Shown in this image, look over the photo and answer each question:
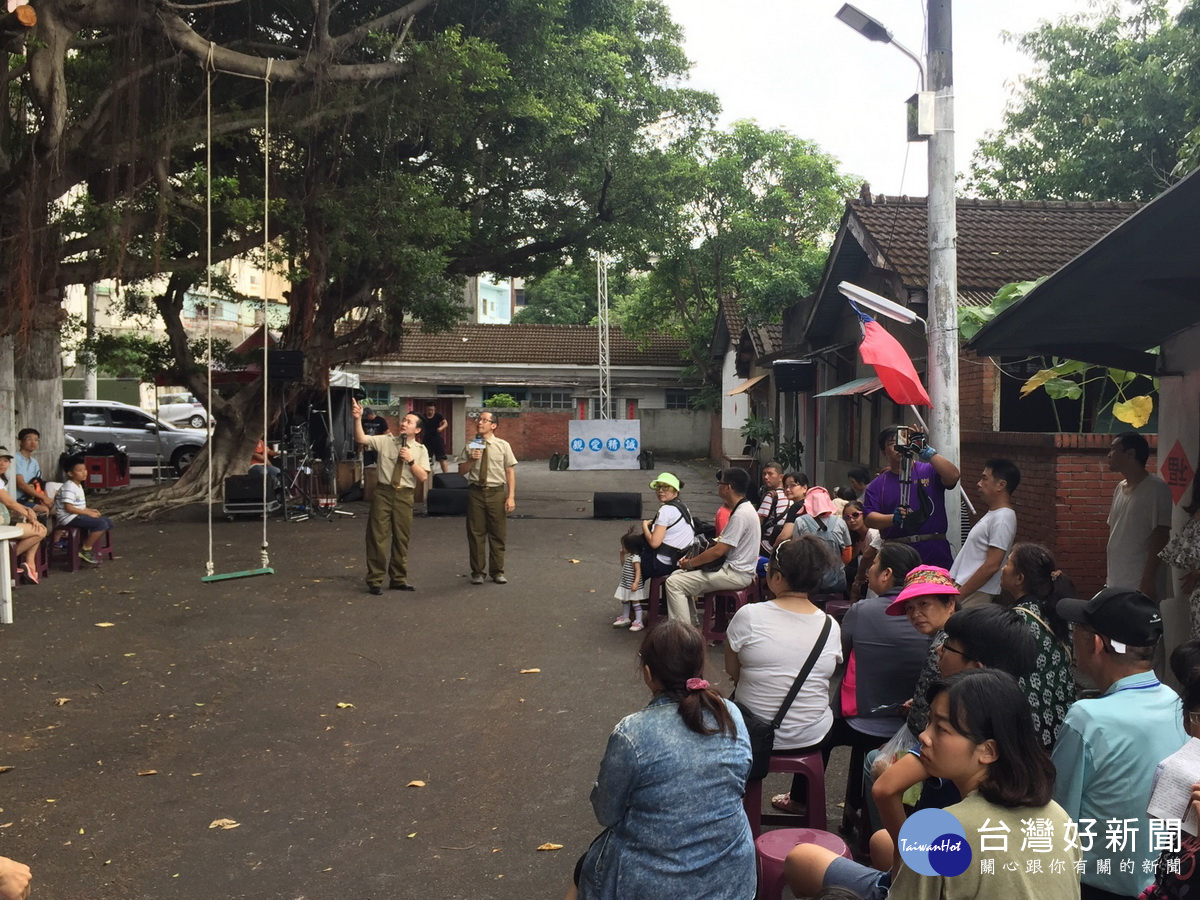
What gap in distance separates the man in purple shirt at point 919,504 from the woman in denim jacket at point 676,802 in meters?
4.55

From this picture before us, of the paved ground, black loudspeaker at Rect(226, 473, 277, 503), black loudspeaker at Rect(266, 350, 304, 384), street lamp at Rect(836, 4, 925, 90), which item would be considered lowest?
the paved ground

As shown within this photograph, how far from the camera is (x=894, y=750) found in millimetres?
3654

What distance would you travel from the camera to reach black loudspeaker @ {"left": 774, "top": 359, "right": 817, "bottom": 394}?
1948cm

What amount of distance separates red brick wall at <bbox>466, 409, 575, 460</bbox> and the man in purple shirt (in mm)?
27224

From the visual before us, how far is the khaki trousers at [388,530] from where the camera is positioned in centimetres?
1032

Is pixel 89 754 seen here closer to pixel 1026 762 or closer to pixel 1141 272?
pixel 1026 762

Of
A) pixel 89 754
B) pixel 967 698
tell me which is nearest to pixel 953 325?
pixel 967 698

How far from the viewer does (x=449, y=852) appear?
4.51m

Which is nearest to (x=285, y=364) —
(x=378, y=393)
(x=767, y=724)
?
(x=767, y=724)

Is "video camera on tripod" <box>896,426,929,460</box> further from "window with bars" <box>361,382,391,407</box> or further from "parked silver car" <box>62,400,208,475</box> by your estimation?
"window with bars" <box>361,382,391,407</box>

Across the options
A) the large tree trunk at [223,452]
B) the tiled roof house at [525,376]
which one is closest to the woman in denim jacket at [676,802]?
the large tree trunk at [223,452]

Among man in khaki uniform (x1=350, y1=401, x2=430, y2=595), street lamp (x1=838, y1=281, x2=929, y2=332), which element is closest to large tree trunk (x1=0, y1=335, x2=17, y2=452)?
man in khaki uniform (x1=350, y1=401, x2=430, y2=595)

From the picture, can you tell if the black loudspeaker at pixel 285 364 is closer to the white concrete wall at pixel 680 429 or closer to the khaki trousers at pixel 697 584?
the khaki trousers at pixel 697 584

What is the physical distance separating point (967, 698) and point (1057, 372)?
7.89m
